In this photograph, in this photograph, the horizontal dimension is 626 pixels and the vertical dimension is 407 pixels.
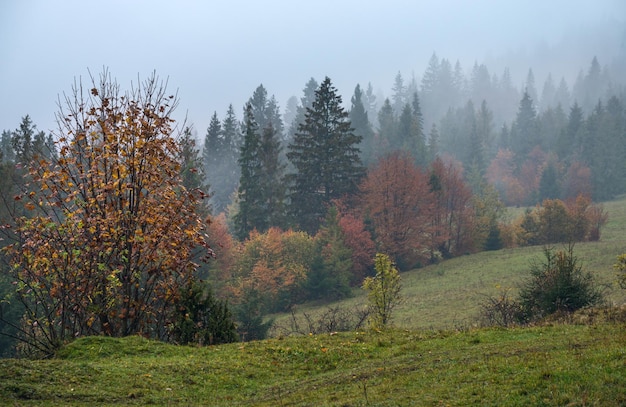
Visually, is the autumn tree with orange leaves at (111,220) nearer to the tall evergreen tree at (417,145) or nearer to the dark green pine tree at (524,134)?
the tall evergreen tree at (417,145)

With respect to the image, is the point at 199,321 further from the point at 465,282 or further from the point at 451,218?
the point at 451,218

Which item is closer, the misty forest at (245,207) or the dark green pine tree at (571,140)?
the misty forest at (245,207)

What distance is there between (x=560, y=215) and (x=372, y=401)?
67017 mm

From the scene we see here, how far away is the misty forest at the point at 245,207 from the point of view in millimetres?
17281

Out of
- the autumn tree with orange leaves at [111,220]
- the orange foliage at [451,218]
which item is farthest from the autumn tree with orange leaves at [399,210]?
the autumn tree with orange leaves at [111,220]

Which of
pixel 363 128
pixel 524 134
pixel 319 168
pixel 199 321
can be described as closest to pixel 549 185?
pixel 363 128

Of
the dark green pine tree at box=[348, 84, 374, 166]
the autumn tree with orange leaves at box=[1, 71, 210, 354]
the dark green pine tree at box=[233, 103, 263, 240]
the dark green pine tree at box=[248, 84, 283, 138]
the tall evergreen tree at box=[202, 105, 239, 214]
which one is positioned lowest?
the autumn tree with orange leaves at box=[1, 71, 210, 354]

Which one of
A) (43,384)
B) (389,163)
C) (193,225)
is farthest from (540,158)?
(43,384)

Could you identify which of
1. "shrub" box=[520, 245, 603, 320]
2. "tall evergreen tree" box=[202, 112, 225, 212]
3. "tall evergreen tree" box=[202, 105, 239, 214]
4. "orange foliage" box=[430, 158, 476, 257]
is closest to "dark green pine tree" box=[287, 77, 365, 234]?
"orange foliage" box=[430, 158, 476, 257]

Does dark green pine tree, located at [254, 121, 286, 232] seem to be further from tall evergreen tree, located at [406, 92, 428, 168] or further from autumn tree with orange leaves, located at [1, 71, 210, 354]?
autumn tree with orange leaves, located at [1, 71, 210, 354]

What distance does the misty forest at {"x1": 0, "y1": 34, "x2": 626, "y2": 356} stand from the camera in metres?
17.3

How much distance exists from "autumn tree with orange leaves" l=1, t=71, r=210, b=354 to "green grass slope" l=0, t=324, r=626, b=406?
9.77ft

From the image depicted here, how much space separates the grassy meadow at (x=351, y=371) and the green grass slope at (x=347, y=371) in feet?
0.08

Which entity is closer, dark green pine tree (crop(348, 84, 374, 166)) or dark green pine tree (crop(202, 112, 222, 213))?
dark green pine tree (crop(202, 112, 222, 213))
